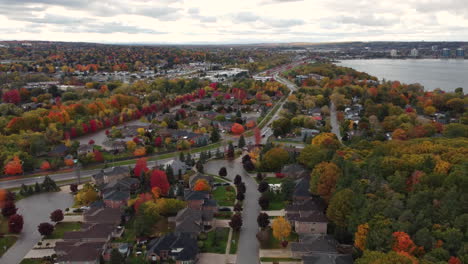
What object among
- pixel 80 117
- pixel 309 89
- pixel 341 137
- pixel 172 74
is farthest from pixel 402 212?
pixel 172 74

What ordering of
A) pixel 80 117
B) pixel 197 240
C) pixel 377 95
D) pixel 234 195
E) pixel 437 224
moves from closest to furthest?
pixel 437 224, pixel 197 240, pixel 234 195, pixel 80 117, pixel 377 95

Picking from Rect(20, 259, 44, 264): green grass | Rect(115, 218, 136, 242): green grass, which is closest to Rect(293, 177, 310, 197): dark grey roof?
Rect(115, 218, 136, 242): green grass

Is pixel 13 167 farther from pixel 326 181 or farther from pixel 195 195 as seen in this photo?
pixel 326 181

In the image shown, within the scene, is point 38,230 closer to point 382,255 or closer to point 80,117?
point 382,255

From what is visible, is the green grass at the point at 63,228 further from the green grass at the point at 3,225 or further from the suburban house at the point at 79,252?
the green grass at the point at 3,225

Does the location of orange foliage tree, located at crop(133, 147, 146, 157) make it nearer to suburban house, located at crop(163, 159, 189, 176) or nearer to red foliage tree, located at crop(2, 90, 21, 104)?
suburban house, located at crop(163, 159, 189, 176)

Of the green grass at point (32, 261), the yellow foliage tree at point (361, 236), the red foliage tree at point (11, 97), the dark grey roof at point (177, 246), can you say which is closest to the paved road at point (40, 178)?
the green grass at point (32, 261)
